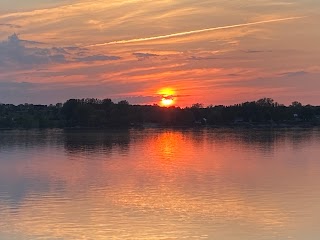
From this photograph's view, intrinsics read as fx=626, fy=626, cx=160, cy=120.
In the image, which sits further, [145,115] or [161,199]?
[145,115]

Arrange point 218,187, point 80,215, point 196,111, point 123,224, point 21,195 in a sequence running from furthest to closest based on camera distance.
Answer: point 196,111 → point 218,187 → point 21,195 → point 80,215 → point 123,224

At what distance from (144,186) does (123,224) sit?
6.33 metres

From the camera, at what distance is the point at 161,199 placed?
18.2 meters

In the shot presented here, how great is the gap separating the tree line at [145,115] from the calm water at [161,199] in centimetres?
5308

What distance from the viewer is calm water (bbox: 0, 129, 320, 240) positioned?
14.2 meters

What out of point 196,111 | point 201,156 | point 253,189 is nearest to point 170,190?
point 253,189

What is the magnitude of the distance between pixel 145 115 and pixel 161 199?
243 feet

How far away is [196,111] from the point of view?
99.0 metres

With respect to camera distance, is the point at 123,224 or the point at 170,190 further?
the point at 170,190

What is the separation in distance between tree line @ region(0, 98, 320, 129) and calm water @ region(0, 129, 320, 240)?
53083 millimetres

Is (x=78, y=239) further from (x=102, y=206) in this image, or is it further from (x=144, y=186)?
(x=144, y=186)

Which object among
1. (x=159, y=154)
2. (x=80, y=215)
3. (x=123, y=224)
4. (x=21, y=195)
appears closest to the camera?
(x=123, y=224)

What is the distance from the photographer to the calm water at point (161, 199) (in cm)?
1423

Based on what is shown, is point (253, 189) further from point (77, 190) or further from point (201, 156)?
point (201, 156)
